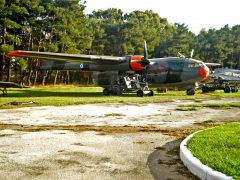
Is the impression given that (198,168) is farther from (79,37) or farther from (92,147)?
(79,37)

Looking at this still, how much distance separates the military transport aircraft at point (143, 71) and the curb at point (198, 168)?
20748 millimetres

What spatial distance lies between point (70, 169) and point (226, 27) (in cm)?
13024

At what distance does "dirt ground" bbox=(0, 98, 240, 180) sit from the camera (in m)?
5.95

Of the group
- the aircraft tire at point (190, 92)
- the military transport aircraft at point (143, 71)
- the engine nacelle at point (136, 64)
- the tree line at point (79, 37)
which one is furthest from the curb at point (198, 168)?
the tree line at point (79, 37)

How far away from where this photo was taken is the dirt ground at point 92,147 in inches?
Result: 234

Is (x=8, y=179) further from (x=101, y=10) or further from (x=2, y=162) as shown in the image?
(x=101, y=10)

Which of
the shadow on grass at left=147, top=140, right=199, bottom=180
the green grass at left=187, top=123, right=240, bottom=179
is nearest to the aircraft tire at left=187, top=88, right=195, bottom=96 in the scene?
the green grass at left=187, top=123, right=240, bottom=179

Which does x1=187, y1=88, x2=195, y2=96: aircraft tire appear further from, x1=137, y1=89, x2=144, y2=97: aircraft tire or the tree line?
the tree line

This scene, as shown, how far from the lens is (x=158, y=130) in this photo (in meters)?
10.5

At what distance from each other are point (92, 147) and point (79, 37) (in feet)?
204

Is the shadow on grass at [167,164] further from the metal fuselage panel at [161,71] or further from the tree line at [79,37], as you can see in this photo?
the tree line at [79,37]

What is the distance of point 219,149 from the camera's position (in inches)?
265

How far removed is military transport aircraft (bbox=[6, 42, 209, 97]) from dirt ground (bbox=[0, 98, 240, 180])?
14.7 meters

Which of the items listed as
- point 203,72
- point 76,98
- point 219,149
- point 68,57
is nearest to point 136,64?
point 203,72
